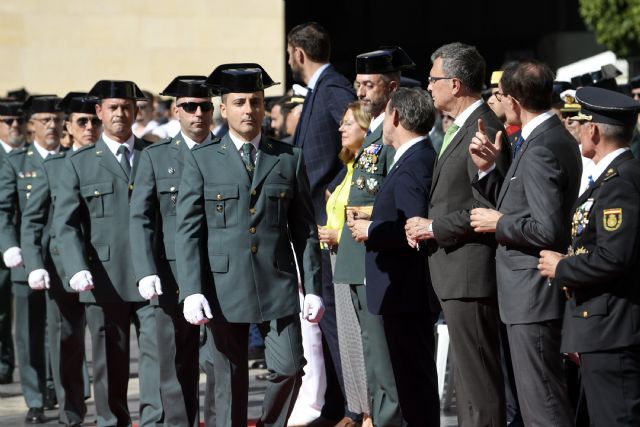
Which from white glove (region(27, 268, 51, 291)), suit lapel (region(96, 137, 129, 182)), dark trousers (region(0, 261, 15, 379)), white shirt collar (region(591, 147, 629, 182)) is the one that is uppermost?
white shirt collar (region(591, 147, 629, 182))

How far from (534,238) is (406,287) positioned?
102 centimetres

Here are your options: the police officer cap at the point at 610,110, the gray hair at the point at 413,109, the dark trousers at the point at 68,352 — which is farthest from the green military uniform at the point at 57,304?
the police officer cap at the point at 610,110

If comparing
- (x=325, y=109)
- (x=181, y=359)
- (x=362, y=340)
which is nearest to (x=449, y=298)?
(x=362, y=340)

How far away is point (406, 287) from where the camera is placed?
723 centimetres

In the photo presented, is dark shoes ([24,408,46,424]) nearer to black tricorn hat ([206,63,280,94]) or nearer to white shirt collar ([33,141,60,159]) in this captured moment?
white shirt collar ([33,141,60,159])

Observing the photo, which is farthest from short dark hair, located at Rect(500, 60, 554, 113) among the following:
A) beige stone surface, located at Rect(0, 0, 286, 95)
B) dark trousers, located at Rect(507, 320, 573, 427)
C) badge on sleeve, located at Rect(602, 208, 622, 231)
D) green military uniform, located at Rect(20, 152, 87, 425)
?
beige stone surface, located at Rect(0, 0, 286, 95)

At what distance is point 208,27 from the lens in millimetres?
19641

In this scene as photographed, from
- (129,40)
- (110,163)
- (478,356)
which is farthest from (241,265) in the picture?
(129,40)

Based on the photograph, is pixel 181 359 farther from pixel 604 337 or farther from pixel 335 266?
pixel 604 337

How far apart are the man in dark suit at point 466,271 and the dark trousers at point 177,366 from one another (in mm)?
1782

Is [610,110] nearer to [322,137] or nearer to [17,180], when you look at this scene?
[322,137]

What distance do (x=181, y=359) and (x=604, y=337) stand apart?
297cm

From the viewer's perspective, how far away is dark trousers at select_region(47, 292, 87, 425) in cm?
899

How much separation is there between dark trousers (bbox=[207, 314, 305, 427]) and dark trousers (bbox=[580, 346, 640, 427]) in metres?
1.74
